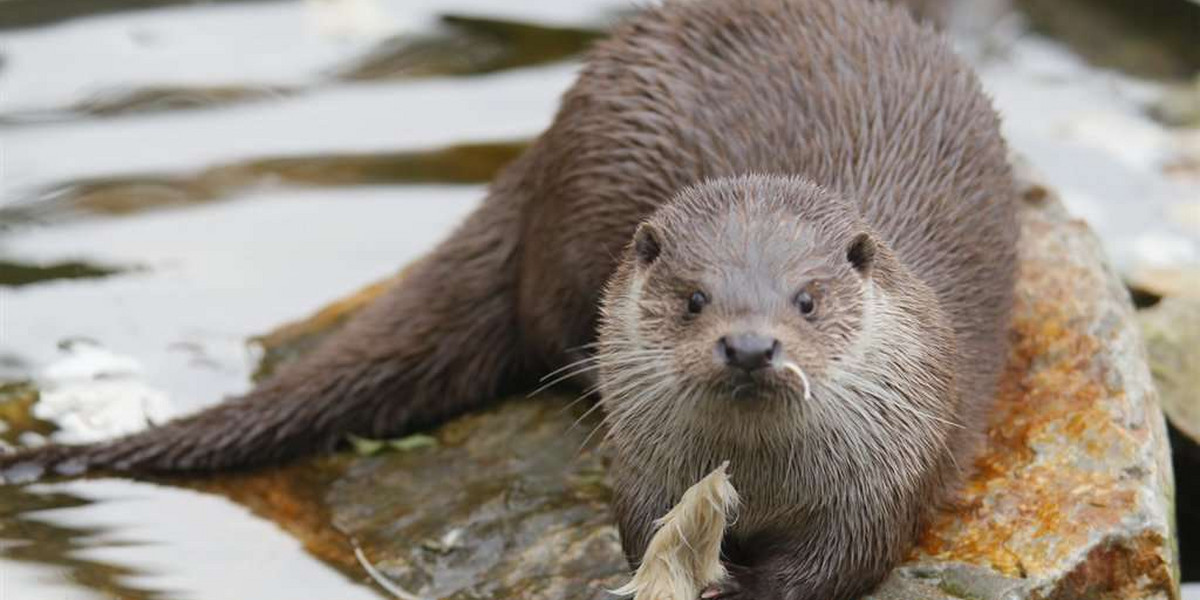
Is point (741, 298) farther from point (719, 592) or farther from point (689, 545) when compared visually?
point (719, 592)

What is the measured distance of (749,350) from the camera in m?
2.80

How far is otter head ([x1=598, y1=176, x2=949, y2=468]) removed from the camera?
115 inches

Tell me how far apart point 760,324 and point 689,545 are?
449 millimetres

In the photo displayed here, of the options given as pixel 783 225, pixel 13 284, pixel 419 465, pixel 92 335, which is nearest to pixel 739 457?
pixel 783 225

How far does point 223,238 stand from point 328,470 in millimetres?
1350

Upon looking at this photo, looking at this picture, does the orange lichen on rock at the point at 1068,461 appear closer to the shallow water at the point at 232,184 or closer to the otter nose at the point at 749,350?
the otter nose at the point at 749,350

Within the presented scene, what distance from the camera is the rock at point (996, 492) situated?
3.41 metres

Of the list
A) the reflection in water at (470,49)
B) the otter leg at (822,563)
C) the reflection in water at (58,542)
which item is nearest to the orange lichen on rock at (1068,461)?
the otter leg at (822,563)

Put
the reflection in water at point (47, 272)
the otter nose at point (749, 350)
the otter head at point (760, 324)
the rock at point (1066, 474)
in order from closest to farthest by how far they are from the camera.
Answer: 1. the otter nose at point (749, 350)
2. the otter head at point (760, 324)
3. the rock at point (1066, 474)
4. the reflection in water at point (47, 272)

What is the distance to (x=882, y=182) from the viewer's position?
370 cm

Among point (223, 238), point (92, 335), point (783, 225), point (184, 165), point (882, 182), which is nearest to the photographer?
point (783, 225)

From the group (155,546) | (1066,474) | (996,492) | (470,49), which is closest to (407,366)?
(155,546)

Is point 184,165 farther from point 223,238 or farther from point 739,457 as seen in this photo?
point 739,457

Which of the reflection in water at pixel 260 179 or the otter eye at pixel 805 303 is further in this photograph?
the reflection in water at pixel 260 179
